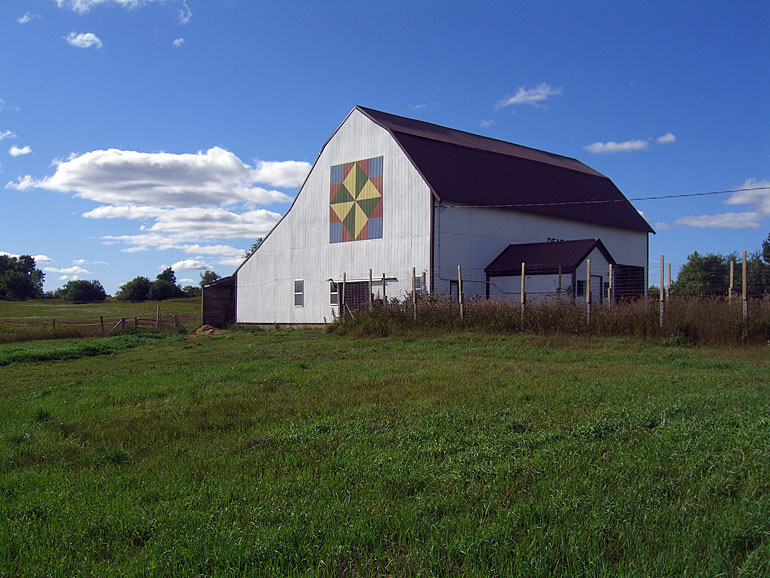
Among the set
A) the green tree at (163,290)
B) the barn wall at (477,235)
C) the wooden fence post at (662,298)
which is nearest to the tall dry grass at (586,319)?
the wooden fence post at (662,298)

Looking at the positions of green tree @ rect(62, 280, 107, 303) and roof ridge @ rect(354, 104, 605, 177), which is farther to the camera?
green tree @ rect(62, 280, 107, 303)

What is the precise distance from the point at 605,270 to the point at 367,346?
503 inches

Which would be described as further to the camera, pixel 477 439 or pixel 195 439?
pixel 195 439

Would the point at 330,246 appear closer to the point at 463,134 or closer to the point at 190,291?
the point at 463,134

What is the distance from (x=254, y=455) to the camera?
6.34 meters

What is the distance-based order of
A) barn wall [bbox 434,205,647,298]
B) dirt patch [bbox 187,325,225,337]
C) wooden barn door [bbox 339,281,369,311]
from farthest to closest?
dirt patch [bbox 187,325,225,337]
wooden barn door [bbox 339,281,369,311]
barn wall [bbox 434,205,647,298]

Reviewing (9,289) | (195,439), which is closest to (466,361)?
(195,439)

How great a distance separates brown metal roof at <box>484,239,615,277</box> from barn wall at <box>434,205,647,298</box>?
0.59 metres

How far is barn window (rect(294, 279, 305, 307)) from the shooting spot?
1282 inches

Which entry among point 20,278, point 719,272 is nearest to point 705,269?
point 719,272

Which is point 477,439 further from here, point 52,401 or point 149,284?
point 149,284

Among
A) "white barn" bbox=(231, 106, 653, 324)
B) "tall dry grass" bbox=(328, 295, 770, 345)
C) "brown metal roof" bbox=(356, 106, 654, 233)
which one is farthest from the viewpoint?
"brown metal roof" bbox=(356, 106, 654, 233)

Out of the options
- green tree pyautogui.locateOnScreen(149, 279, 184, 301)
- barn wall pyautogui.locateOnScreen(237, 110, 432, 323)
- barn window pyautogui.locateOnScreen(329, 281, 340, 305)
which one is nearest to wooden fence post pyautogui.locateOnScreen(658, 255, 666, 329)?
barn wall pyautogui.locateOnScreen(237, 110, 432, 323)

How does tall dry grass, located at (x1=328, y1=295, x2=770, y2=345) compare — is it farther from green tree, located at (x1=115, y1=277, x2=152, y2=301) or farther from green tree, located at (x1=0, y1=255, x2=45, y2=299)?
green tree, located at (x1=0, y1=255, x2=45, y2=299)
